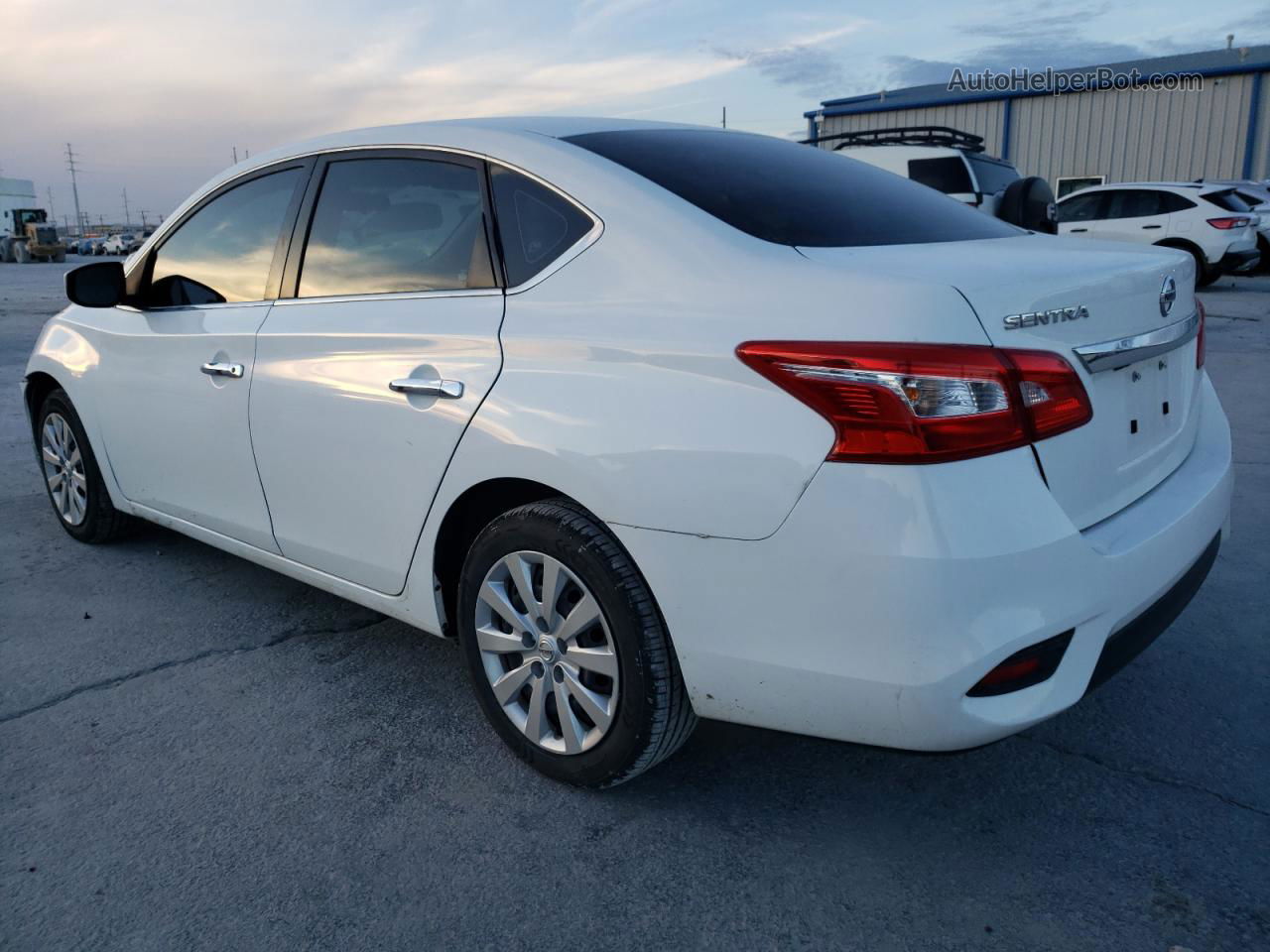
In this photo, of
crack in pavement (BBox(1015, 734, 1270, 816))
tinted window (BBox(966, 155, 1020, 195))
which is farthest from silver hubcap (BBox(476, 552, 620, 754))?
tinted window (BBox(966, 155, 1020, 195))

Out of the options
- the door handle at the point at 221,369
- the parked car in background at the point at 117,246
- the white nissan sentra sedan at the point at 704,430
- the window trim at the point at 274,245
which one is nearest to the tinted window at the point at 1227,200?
the white nissan sentra sedan at the point at 704,430

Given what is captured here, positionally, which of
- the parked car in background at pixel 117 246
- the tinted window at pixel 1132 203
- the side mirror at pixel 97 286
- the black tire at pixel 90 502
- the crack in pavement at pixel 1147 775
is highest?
the side mirror at pixel 97 286

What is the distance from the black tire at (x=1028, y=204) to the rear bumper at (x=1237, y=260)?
1394cm

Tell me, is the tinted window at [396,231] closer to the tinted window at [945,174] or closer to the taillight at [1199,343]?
the taillight at [1199,343]

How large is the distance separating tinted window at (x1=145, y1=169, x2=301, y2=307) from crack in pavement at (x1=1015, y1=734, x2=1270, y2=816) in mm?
2659

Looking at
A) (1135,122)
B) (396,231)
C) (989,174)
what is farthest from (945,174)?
(1135,122)

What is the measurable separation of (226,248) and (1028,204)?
297 centimetres

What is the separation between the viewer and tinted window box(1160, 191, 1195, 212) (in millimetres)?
16047

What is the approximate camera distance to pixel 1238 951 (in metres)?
1.98

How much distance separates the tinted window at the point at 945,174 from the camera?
14.1m

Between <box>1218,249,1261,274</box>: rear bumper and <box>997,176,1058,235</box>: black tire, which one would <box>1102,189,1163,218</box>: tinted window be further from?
<box>997,176,1058,235</box>: black tire

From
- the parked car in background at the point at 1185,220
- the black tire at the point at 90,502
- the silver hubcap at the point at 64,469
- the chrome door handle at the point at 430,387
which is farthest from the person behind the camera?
the parked car in background at the point at 1185,220

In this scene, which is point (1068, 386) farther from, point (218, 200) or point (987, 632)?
point (218, 200)

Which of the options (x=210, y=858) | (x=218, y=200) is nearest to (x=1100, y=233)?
(x=218, y=200)
